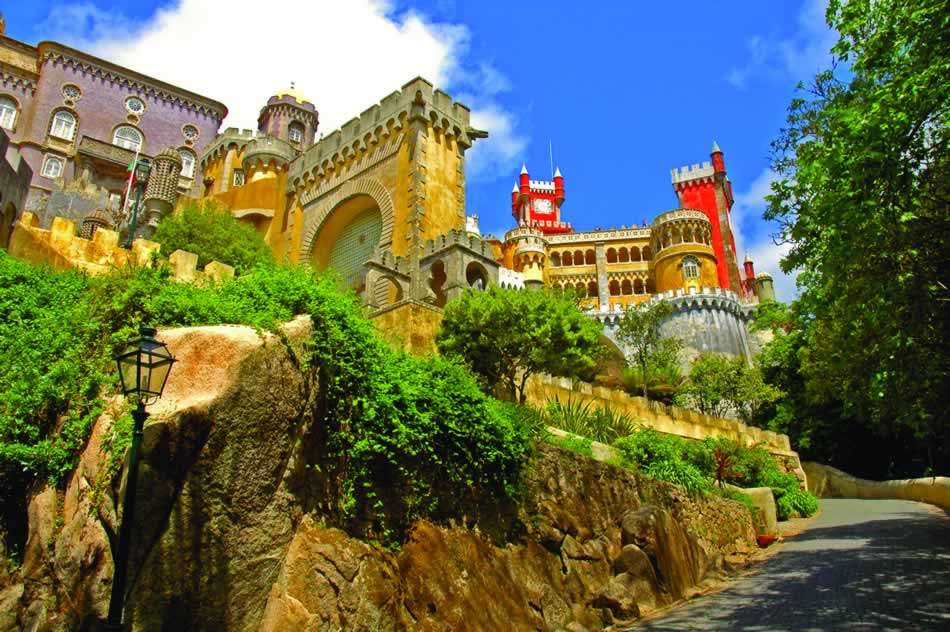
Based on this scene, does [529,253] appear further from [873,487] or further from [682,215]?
[873,487]

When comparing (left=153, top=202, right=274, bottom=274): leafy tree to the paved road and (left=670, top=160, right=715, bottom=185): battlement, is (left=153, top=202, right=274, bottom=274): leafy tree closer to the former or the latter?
the paved road

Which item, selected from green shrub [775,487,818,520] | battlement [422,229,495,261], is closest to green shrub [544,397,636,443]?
battlement [422,229,495,261]

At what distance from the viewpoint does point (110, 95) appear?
47.2 m

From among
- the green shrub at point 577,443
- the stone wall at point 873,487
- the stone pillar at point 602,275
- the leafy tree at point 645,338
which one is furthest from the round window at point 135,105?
the stone wall at point 873,487

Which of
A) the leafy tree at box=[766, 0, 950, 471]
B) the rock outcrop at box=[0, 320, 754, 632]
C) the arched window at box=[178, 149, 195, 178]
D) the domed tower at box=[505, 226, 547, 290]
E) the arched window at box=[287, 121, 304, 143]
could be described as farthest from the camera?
the domed tower at box=[505, 226, 547, 290]

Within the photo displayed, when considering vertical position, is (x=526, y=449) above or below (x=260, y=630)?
above

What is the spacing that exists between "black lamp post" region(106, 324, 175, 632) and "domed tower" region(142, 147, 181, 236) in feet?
97.9

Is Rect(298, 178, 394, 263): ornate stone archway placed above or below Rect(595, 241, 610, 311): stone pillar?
below

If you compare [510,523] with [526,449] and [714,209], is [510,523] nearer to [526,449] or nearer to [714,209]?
[526,449]

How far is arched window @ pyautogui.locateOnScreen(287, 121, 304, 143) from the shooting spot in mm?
48156

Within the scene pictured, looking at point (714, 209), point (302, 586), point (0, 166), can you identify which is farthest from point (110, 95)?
point (714, 209)

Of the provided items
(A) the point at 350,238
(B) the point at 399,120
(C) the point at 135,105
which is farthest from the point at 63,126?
(B) the point at 399,120

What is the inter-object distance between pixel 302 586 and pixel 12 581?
2.98 metres

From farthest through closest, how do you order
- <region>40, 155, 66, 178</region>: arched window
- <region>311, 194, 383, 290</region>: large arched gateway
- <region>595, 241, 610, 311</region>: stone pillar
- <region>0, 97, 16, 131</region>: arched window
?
<region>595, 241, 610, 311</region>: stone pillar
<region>0, 97, 16, 131</region>: arched window
<region>40, 155, 66, 178</region>: arched window
<region>311, 194, 383, 290</region>: large arched gateway
